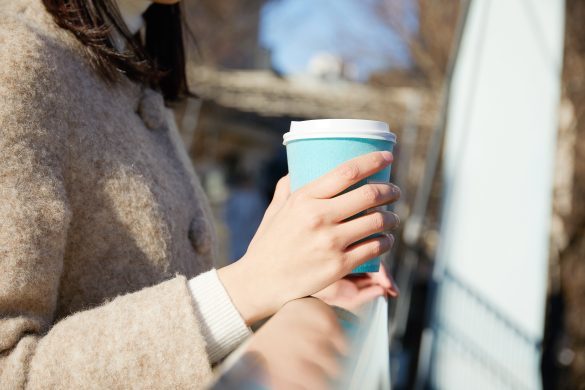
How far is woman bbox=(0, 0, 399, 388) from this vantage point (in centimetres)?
67

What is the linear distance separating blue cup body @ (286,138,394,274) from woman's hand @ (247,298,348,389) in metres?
0.26

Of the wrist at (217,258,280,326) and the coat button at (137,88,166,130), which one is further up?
the coat button at (137,88,166,130)

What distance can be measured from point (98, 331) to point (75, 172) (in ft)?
0.85

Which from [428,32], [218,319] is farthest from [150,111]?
[428,32]

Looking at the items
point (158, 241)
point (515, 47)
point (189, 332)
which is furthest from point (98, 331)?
point (515, 47)

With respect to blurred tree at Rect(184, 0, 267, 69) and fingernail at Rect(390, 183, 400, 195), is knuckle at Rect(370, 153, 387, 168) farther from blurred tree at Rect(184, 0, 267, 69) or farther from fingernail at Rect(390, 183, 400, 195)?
blurred tree at Rect(184, 0, 267, 69)

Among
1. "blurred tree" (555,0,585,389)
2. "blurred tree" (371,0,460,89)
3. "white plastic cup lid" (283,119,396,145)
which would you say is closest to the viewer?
"white plastic cup lid" (283,119,396,145)

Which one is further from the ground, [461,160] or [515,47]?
[515,47]

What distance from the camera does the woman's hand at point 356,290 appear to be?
0.74m

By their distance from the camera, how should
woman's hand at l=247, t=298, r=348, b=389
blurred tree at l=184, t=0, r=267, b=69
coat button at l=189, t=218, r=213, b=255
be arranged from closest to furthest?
woman's hand at l=247, t=298, r=348, b=389 < coat button at l=189, t=218, r=213, b=255 < blurred tree at l=184, t=0, r=267, b=69

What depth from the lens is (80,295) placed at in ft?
2.82

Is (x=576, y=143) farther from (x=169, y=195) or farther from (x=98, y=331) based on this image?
(x=98, y=331)

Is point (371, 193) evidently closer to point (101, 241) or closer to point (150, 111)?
point (101, 241)

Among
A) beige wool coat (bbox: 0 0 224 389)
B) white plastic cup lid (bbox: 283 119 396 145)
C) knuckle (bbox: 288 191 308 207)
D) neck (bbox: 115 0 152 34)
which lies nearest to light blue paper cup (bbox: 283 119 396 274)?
white plastic cup lid (bbox: 283 119 396 145)
